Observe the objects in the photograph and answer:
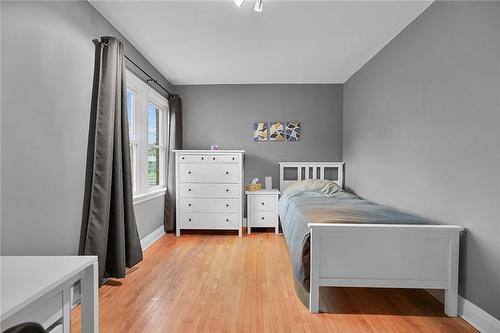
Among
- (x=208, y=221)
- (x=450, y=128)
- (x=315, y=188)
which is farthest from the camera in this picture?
(x=208, y=221)

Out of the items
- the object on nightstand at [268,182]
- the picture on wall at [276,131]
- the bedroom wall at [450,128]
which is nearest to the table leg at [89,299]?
the bedroom wall at [450,128]

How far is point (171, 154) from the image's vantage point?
3.88 meters

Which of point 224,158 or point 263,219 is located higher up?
point 224,158

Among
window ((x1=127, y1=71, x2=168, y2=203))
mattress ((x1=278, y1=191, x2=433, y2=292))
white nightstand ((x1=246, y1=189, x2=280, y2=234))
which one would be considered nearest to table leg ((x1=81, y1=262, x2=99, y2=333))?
mattress ((x1=278, y1=191, x2=433, y2=292))

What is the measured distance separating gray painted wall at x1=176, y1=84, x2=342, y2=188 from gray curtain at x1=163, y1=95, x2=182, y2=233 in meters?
0.27

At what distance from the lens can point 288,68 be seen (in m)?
3.52

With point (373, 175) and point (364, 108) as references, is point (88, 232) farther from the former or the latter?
point (364, 108)

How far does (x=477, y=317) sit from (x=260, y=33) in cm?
271

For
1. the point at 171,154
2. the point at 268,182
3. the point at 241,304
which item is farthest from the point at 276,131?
the point at 241,304

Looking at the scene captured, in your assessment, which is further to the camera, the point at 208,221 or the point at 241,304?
the point at 208,221

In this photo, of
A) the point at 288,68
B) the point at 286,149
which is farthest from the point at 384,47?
the point at 286,149

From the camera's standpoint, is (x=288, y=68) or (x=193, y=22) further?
(x=288, y=68)

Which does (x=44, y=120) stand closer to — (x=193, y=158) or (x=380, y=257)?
(x=193, y=158)

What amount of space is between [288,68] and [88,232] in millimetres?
2883
